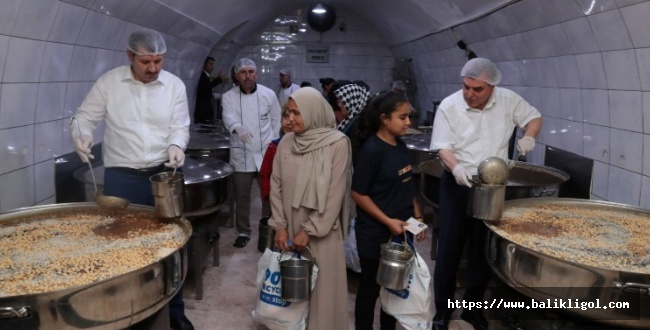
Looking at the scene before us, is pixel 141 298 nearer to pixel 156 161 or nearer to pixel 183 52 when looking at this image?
pixel 156 161

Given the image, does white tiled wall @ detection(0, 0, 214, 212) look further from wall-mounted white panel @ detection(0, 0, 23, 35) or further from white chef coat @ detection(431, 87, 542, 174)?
white chef coat @ detection(431, 87, 542, 174)

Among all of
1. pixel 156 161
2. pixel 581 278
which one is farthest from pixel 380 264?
pixel 156 161

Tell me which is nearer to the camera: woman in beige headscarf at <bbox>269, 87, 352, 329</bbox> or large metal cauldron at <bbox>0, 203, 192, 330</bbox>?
large metal cauldron at <bbox>0, 203, 192, 330</bbox>

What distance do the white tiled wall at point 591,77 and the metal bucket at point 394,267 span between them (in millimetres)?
1725

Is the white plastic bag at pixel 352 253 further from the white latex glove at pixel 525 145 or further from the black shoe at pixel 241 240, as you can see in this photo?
the black shoe at pixel 241 240

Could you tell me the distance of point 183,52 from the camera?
18.8 feet

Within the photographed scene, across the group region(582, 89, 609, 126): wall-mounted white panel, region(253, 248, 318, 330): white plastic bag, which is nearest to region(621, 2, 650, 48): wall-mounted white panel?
region(582, 89, 609, 126): wall-mounted white panel

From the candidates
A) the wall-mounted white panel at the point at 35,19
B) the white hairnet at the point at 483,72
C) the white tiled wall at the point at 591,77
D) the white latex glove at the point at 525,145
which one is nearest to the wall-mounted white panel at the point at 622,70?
the white tiled wall at the point at 591,77

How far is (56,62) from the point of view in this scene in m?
3.05

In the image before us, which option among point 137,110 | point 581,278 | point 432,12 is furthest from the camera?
point 432,12

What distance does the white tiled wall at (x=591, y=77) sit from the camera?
296cm

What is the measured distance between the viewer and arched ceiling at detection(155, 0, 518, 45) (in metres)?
4.63

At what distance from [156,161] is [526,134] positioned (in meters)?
1.97

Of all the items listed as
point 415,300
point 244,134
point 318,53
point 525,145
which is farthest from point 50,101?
point 318,53
